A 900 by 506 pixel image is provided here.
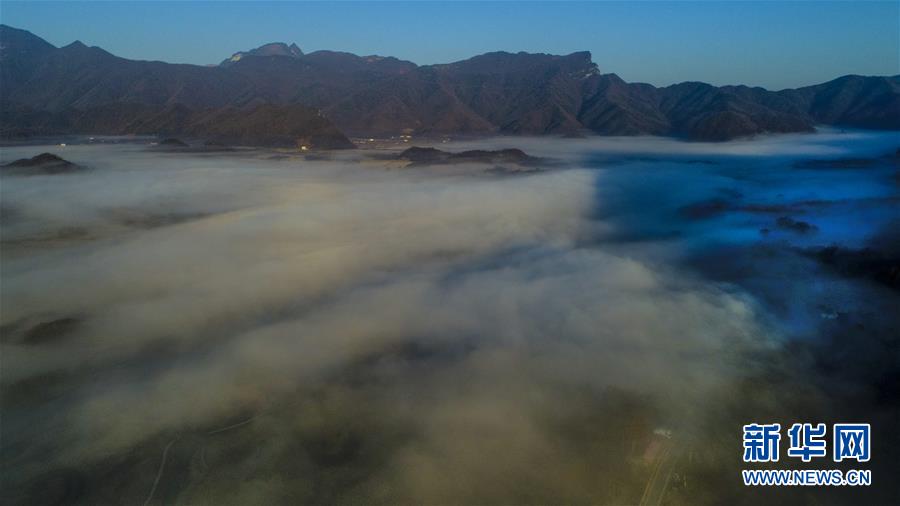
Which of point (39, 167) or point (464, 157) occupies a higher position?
point (464, 157)

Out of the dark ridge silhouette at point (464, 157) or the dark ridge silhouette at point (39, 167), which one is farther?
the dark ridge silhouette at point (464, 157)

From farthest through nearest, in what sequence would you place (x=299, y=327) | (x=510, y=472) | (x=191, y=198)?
(x=191, y=198), (x=299, y=327), (x=510, y=472)

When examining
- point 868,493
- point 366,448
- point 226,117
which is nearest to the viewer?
point 868,493

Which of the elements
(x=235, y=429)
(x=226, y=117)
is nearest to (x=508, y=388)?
(x=235, y=429)

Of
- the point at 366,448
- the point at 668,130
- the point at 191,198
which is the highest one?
the point at 668,130

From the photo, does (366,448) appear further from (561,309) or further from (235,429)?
(561,309)

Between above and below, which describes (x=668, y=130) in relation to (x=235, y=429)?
above

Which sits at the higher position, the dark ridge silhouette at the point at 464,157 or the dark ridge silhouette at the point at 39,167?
the dark ridge silhouette at the point at 464,157

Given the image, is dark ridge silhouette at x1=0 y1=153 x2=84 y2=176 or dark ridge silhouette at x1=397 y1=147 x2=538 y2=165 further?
dark ridge silhouette at x1=397 y1=147 x2=538 y2=165

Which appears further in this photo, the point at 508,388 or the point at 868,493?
the point at 508,388

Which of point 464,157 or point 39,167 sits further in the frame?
point 464,157

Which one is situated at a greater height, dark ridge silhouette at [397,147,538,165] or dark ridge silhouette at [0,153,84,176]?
dark ridge silhouette at [397,147,538,165]
